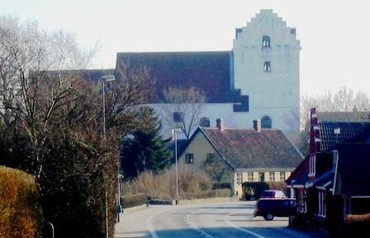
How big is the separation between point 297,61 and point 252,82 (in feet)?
19.5

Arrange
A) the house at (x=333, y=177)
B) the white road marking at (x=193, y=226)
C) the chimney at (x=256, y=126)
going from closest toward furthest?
the house at (x=333, y=177) < the white road marking at (x=193, y=226) < the chimney at (x=256, y=126)

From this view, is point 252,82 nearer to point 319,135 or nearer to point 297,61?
point 297,61

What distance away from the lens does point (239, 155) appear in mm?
98562

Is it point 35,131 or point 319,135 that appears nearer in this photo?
point 35,131

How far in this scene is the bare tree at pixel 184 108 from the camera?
114 m

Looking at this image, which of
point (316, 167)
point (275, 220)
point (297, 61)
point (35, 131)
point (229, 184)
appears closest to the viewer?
point (35, 131)

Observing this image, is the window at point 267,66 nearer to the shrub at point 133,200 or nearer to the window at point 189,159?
the window at point 189,159

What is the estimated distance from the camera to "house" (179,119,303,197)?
9644 centimetres

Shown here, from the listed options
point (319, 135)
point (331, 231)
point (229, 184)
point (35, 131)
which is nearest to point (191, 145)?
point (229, 184)

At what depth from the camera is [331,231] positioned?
43.5 metres

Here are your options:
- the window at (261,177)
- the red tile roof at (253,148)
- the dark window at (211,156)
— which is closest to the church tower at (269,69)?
the red tile roof at (253,148)

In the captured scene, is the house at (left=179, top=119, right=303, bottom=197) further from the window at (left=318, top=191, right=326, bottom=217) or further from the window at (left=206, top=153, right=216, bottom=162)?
the window at (left=318, top=191, right=326, bottom=217)

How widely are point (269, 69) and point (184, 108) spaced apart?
11261 mm

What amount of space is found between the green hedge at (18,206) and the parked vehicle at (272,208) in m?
34.6
